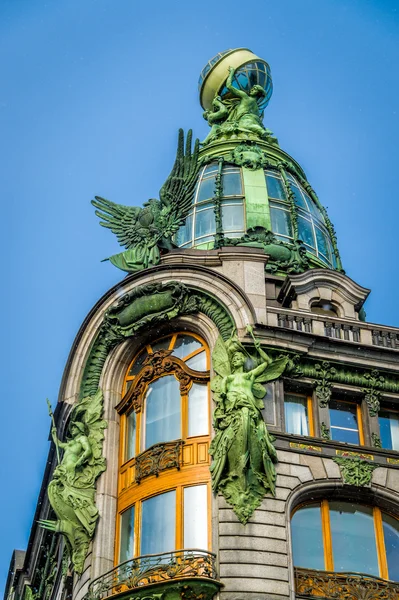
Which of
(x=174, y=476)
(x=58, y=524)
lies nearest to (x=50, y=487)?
(x=58, y=524)

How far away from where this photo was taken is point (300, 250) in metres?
41.6

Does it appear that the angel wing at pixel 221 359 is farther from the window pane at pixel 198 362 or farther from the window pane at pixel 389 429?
the window pane at pixel 389 429

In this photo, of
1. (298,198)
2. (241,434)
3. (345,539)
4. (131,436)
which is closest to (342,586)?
(345,539)

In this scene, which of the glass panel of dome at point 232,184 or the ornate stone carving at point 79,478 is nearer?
the ornate stone carving at point 79,478

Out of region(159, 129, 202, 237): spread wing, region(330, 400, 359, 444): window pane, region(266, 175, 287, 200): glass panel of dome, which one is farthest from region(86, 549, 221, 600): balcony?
region(266, 175, 287, 200): glass panel of dome

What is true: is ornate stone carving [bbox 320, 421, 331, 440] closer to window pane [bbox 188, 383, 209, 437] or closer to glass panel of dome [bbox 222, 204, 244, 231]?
window pane [bbox 188, 383, 209, 437]

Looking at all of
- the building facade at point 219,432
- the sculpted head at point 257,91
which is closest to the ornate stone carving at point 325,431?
the building facade at point 219,432

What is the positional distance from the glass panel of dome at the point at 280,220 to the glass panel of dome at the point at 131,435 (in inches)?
429

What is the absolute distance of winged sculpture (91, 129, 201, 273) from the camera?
37.3 m

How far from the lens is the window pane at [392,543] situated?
31328 mm

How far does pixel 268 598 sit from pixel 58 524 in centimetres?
726

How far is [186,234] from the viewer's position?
4381cm

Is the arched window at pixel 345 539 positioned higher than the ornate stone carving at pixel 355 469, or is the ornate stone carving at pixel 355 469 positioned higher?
the ornate stone carving at pixel 355 469

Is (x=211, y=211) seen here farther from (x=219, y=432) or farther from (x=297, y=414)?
(x=219, y=432)
